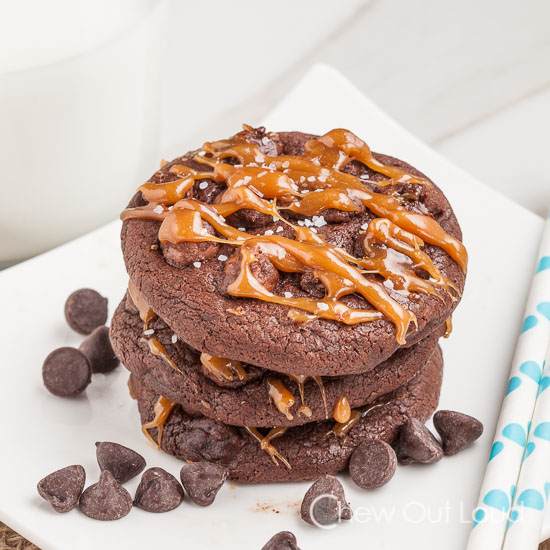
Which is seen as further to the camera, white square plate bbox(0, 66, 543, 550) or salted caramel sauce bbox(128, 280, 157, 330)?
salted caramel sauce bbox(128, 280, 157, 330)

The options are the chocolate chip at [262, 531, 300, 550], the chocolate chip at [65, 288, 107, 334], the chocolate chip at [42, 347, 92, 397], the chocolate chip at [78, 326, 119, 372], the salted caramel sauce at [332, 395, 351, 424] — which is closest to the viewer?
the chocolate chip at [262, 531, 300, 550]

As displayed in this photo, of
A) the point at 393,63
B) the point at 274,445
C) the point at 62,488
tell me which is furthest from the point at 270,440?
the point at 393,63

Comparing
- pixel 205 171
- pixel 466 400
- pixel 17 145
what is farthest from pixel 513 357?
pixel 17 145

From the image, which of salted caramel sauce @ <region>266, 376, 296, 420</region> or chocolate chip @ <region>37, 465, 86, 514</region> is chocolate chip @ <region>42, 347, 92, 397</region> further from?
salted caramel sauce @ <region>266, 376, 296, 420</region>

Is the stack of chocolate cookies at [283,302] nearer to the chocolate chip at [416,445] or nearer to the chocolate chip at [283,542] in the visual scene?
the chocolate chip at [416,445]

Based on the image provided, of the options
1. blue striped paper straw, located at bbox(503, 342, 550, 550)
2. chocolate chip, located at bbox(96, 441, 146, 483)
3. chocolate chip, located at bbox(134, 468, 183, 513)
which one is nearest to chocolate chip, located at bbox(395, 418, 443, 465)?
blue striped paper straw, located at bbox(503, 342, 550, 550)

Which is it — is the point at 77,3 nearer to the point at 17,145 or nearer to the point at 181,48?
the point at 17,145
